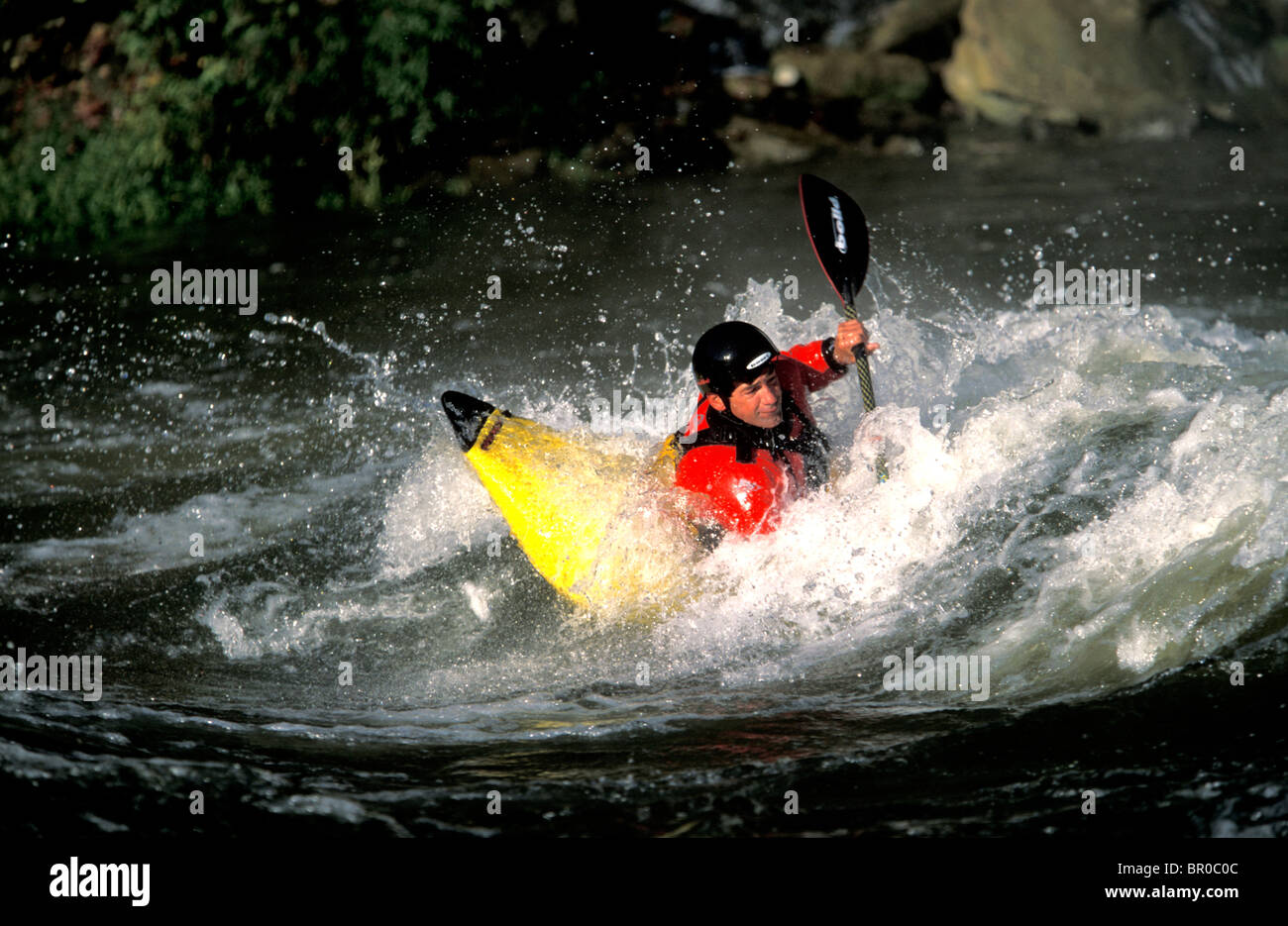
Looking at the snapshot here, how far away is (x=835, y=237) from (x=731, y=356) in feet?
3.88

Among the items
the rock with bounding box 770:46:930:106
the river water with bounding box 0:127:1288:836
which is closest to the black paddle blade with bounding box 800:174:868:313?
the river water with bounding box 0:127:1288:836

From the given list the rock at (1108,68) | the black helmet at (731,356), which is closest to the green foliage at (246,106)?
the rock at (1108,68)

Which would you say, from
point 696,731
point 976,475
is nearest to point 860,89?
point 976,475

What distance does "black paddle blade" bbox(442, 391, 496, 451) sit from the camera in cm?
508

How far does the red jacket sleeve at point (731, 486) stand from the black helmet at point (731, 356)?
245mm

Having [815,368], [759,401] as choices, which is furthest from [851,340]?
[759,401]

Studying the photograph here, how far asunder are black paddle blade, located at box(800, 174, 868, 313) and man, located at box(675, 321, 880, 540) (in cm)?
59

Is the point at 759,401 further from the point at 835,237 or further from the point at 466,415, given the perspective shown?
the point at 466,415

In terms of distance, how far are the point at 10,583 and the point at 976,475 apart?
14.0ft

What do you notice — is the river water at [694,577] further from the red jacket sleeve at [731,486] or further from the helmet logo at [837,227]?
the helmet logo at [837,227]

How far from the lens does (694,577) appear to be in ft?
14.1

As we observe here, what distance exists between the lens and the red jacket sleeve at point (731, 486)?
161 inches
